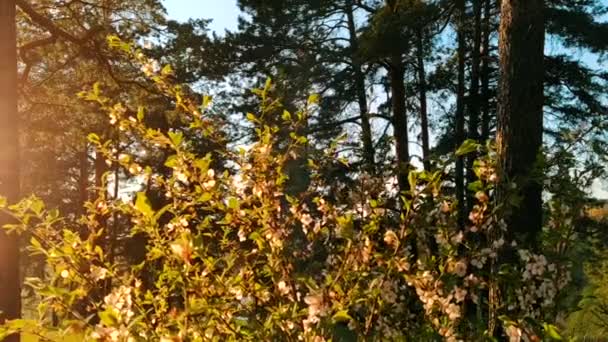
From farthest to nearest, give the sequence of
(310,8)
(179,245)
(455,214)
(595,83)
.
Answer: (310,8) → (595,83) → (455,214) → (179,245)

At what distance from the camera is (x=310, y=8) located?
50.6 ft

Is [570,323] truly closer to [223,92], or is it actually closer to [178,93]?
[178,93]

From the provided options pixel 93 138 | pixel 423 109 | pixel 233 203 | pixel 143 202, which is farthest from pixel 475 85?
pixel 143 202

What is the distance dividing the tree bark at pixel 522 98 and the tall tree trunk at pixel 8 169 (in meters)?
4.64

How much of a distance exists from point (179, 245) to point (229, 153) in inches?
42.2

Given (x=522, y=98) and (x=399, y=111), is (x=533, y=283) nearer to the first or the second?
(x=522, y=98)

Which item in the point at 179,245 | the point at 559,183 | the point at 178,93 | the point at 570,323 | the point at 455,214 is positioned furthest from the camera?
the point at 570,323

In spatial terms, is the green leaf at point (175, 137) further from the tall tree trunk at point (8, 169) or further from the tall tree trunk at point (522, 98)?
the tall tree trunk at point (8, 169)

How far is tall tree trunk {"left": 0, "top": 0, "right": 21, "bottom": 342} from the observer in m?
5.90

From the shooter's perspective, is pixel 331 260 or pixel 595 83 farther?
pixel 595 83

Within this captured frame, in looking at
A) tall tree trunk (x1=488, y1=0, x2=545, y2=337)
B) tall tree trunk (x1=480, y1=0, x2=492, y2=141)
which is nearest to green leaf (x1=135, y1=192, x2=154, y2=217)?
tall tree trunk (x1=488, y1=0, x2=545, y2=337)

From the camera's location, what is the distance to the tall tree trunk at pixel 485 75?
15672mm

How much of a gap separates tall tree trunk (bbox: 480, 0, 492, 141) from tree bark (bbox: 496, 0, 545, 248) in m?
11.8

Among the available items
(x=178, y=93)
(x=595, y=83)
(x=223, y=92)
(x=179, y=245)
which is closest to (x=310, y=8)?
(x=223, y=92)
